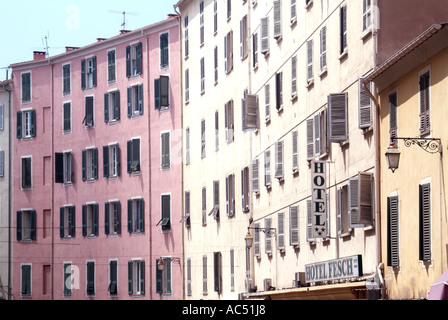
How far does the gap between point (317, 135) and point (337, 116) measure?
3.21 meters

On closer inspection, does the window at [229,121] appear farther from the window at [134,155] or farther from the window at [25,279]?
the window at [25,279]

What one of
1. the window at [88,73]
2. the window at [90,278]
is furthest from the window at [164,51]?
the window at [90,278]

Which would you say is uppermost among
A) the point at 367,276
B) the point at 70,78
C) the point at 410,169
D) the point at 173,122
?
the point at 70,78

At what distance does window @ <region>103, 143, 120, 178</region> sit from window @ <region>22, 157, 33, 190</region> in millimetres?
9052

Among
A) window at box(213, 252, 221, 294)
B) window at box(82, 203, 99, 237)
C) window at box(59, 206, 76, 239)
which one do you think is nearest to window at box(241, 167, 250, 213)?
window at box(213, 252, 221, 294)

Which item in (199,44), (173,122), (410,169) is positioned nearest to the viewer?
(410,169)

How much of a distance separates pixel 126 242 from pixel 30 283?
10795 mm

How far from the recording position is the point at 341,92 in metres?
32.8

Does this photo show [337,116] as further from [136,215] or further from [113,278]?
[113,278]

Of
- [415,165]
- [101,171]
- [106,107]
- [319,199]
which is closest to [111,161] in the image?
[101,171]

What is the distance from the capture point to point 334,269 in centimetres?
3212

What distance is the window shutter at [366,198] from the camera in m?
28.8

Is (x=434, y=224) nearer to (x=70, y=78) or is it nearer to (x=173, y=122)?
(x=173, y=122)

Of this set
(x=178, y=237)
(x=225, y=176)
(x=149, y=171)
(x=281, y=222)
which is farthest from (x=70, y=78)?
(x=281, y=222)
